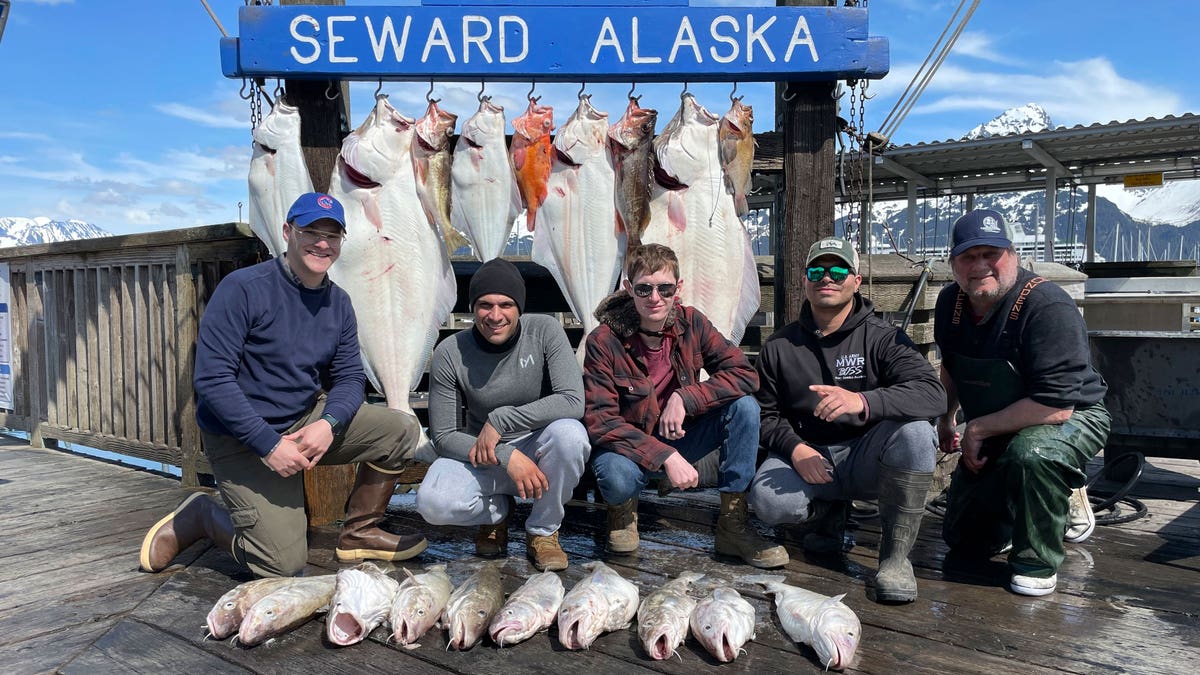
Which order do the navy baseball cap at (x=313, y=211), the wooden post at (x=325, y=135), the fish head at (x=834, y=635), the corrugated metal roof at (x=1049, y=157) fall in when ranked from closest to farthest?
the fish head at (x=834, y=635), the navy baseball cap at (x=313, y=211), the wooden post at (x=325, y=135), the corrugated metal roof at (x=1049, y=157)

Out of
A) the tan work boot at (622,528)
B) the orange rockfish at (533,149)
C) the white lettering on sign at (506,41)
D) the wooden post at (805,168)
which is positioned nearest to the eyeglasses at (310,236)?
the orange rockfish at (533,149)

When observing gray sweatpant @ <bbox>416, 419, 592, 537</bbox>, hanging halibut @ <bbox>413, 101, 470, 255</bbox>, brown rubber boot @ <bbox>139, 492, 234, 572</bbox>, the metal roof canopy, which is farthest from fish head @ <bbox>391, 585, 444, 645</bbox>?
the metal roof canopy

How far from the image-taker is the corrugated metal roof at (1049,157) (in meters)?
11.9

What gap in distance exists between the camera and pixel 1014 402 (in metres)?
2.76

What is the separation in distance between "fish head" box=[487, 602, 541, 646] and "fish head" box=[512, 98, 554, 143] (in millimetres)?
2220

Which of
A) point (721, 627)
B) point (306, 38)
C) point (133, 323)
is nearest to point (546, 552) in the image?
point (721, 627)

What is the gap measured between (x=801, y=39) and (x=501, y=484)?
2.40 m

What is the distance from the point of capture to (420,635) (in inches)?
89.0

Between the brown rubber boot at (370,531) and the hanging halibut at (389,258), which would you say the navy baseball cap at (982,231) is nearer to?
the hanging halibut at (389,258)

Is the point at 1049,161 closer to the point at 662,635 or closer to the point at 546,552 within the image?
the point at 546,552

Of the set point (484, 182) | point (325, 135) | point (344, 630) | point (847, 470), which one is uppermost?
point (325, 135)

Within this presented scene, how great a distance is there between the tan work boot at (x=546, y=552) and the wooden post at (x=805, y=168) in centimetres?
165

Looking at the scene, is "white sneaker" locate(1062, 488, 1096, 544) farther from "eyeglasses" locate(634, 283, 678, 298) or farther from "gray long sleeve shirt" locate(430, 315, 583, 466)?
"gray long sleeve shirt" locate(430, 315, 583, 466)

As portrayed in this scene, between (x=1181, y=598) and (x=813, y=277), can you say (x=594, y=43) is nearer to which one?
(x=813, y=277)
